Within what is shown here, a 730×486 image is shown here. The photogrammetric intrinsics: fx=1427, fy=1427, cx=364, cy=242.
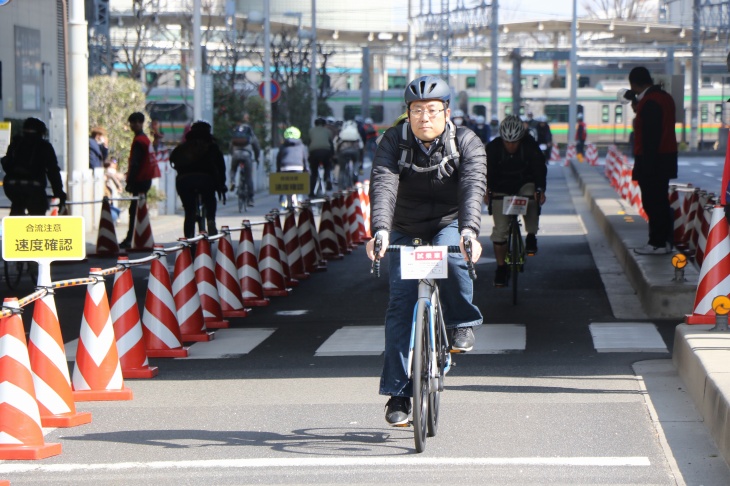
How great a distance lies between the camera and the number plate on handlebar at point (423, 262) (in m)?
6.79

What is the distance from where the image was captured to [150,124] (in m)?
31.5

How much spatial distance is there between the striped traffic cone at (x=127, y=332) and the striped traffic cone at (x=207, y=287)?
8.30 ft

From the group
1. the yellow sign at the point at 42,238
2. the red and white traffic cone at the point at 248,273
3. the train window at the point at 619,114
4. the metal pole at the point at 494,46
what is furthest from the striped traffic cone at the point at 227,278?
the train window at the point at 619,114

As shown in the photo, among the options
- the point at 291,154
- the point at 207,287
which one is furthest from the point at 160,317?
the point at 291,154

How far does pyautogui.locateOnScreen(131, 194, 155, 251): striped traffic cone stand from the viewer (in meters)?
20.1

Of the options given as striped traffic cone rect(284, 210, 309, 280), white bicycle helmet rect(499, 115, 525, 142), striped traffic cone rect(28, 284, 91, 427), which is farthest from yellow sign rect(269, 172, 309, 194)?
striped traffic cone rect(28, 284, 91, 427)

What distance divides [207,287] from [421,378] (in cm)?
583

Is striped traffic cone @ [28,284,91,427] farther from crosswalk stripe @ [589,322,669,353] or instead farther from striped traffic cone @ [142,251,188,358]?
crosswalk stripe @ [589,322,669,353]

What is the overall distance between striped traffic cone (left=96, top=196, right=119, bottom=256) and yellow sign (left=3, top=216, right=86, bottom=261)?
11.8 metres

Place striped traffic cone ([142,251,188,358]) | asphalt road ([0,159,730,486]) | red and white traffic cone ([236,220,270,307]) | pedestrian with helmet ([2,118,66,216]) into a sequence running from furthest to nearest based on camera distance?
pedestrian with helmet ([2,118,66,216]) → red and white traffic cone ([236,220,270,307]) → striped traffic cone ([142,251,188,358]) → asphalt road ([0,159,730,486])

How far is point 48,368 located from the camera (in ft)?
26.2

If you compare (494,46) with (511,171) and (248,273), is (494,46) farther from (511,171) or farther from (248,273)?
(248,273)

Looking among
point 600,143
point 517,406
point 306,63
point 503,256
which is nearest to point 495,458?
point 517,406

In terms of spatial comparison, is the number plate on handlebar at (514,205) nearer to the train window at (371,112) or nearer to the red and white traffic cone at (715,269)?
the red and white traffic cone at (715,269)
